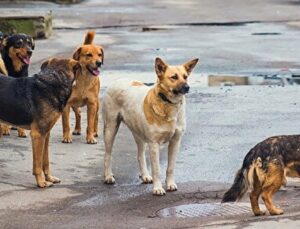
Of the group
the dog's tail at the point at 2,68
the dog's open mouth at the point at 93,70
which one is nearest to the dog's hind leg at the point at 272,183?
the dog's open mouth at the point at 93,70

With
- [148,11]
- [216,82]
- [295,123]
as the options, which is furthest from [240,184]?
[148,11]

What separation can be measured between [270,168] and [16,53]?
17.1 feet

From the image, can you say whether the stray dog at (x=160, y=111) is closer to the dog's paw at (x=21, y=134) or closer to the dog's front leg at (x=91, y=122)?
the dog's front leg at (x=91, y=122)

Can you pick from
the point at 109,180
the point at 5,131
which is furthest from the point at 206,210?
the point at 5,131

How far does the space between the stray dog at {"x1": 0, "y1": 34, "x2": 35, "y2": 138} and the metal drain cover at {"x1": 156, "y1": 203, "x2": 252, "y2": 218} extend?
388 centimetres

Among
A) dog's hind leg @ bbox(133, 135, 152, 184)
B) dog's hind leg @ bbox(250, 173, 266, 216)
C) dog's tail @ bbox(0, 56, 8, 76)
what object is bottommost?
dog's hind leg @ bbox(133, 135, 152, 184)

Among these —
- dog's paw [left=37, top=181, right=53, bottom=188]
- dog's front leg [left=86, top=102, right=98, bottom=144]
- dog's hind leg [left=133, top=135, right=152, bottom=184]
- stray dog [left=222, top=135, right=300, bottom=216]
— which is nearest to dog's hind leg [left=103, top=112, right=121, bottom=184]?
dog's hind leg [left=133, top=135, right=152, bottom=184]

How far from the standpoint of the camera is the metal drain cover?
29.7ft

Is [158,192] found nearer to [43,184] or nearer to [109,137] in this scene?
[109,137]

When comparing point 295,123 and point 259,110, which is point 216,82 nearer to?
point 259,110

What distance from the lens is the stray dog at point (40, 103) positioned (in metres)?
10.3

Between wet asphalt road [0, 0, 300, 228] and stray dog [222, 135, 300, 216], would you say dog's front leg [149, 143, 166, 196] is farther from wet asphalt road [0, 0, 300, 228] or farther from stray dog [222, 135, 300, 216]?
stray dog [222, 135, 300, 216]

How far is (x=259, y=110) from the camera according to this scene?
14.2 metres

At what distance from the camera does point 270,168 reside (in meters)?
8.36
